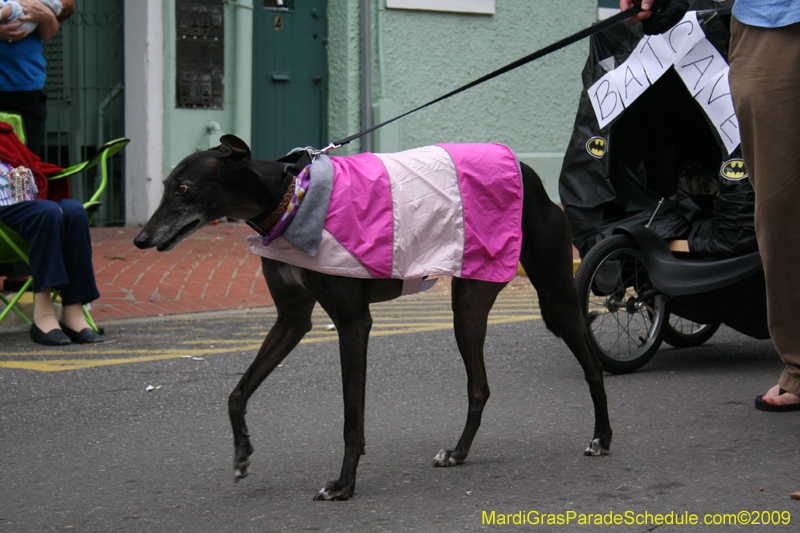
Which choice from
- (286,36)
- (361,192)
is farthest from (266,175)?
(286,36)

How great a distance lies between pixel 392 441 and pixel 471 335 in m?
0.64

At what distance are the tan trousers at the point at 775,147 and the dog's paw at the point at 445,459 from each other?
156 cm

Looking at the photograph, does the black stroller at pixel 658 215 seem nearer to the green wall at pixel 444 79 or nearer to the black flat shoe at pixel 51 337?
the black flat shoe at pixel 51 337

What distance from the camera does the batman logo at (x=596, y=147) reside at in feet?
17.3

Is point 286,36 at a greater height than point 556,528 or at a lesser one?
greater

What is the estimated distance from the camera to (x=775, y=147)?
12.3 feet

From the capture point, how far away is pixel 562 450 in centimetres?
366

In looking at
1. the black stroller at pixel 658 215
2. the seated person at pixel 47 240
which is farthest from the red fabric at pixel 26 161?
the black stroller at pixel 658 215

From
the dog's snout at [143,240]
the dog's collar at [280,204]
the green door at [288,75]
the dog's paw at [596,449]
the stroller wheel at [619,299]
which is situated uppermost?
the green door at [288,75]

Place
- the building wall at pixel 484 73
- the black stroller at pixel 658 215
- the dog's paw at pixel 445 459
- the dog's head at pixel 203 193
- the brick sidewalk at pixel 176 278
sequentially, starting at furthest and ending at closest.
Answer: the building wall at pixel 484 73, the brick sidewalk at pixel 176 278, the black stroller at pixel 658 215, the dog's paw at pixel 445 459, the dog's head at pixel 203 193

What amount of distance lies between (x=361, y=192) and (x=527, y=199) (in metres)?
0.72

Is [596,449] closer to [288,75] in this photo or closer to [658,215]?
[658,215]

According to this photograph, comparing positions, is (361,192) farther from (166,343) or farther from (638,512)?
(166,343)

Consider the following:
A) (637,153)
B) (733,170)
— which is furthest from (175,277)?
(733,170)
